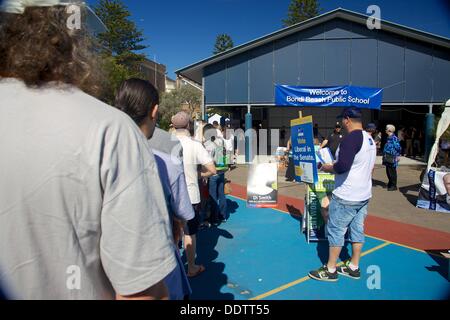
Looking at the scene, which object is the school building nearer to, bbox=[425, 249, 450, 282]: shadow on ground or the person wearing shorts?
bbox=[425, 249, 450, 282]: shadow on ground

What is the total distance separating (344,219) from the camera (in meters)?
3.65

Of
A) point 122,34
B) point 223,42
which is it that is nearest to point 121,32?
point 122,34

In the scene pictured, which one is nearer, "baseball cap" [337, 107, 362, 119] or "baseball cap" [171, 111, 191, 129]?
"baseball cap" [337, 107, 362, 119]

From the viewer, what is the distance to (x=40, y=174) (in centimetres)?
85

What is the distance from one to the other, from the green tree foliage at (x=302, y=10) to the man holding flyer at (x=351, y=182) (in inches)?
1484

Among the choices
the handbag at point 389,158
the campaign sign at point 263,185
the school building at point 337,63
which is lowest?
the campaign sign at point 263,185

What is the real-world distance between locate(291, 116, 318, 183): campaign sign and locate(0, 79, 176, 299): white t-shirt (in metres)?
3.59

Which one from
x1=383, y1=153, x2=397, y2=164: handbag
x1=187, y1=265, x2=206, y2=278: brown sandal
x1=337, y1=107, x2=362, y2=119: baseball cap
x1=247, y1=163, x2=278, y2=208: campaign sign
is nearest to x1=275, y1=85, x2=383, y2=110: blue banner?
x1=383, y1=153, x2=397, y2=164: handbag

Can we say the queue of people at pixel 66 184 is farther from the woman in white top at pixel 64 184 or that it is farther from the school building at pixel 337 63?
the school building at pixel 337 63

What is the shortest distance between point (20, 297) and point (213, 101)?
54.5 ft

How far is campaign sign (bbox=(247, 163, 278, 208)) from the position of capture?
7.51m

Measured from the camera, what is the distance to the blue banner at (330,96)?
50.9 ft

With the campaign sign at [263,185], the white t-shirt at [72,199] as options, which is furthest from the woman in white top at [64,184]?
the campaign sign at [263,185]
